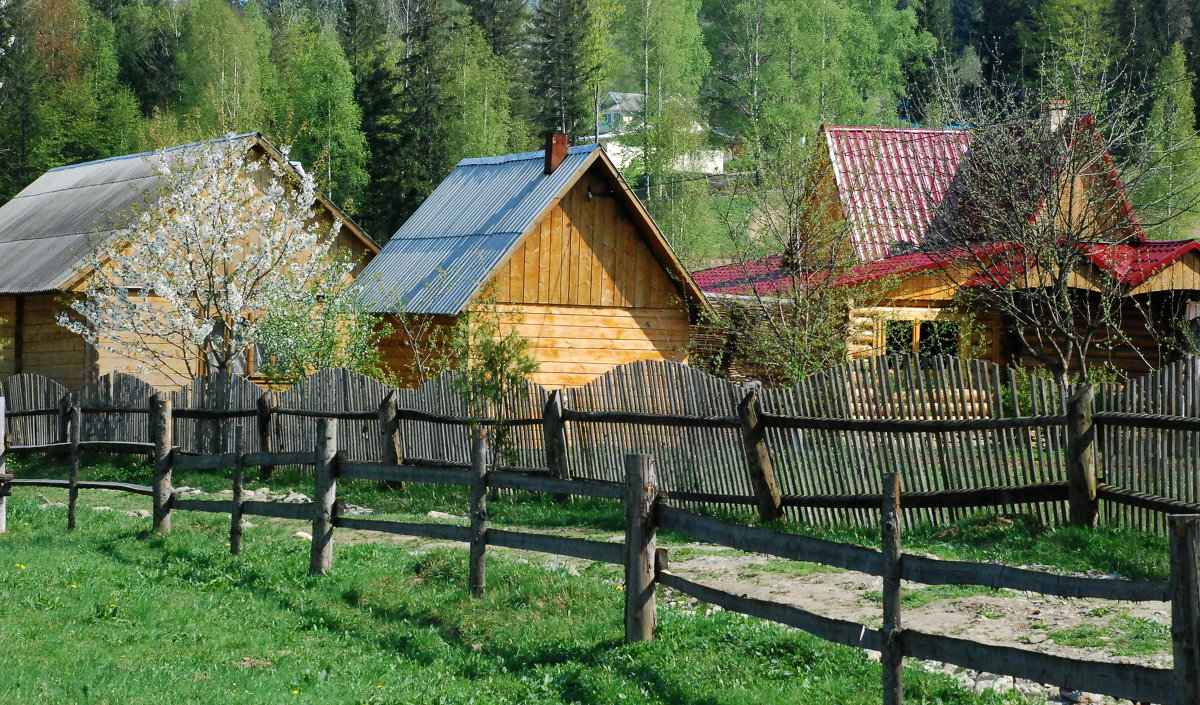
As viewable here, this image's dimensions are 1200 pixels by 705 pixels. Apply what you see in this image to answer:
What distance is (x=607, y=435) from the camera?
14070 millimetres

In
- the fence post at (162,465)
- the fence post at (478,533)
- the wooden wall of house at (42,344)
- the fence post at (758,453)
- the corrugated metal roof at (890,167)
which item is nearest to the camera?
the fence post at (478,533)

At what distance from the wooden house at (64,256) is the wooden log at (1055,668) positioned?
64.1 feet

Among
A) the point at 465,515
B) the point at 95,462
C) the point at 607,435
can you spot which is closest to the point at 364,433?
the point at 465,515

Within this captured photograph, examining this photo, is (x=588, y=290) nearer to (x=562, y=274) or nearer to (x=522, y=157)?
(x=562, y=274)

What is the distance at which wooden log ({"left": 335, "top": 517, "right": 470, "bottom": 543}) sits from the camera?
9.59 m

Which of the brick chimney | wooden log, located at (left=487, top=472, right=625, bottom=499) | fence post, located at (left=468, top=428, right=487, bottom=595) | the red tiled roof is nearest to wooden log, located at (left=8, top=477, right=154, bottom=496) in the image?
fence post, located at (left=468, top=428, right=487, bottom=595)

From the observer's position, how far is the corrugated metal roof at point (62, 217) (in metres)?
24.7

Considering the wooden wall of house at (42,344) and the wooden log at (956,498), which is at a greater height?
the wooden wall of house at (42,344)

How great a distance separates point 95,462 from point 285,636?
13.7 m

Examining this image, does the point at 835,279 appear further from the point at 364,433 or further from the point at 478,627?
the point at 478,627

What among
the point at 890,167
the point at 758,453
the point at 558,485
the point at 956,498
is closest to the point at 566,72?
the point at 890,167

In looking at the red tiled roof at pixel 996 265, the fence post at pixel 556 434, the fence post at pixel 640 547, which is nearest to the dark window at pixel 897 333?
the red tiled roof at pixel 996 265

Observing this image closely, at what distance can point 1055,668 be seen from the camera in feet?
17.5

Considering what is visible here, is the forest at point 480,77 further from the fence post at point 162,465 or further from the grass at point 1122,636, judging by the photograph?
the grass at point 1122,636
